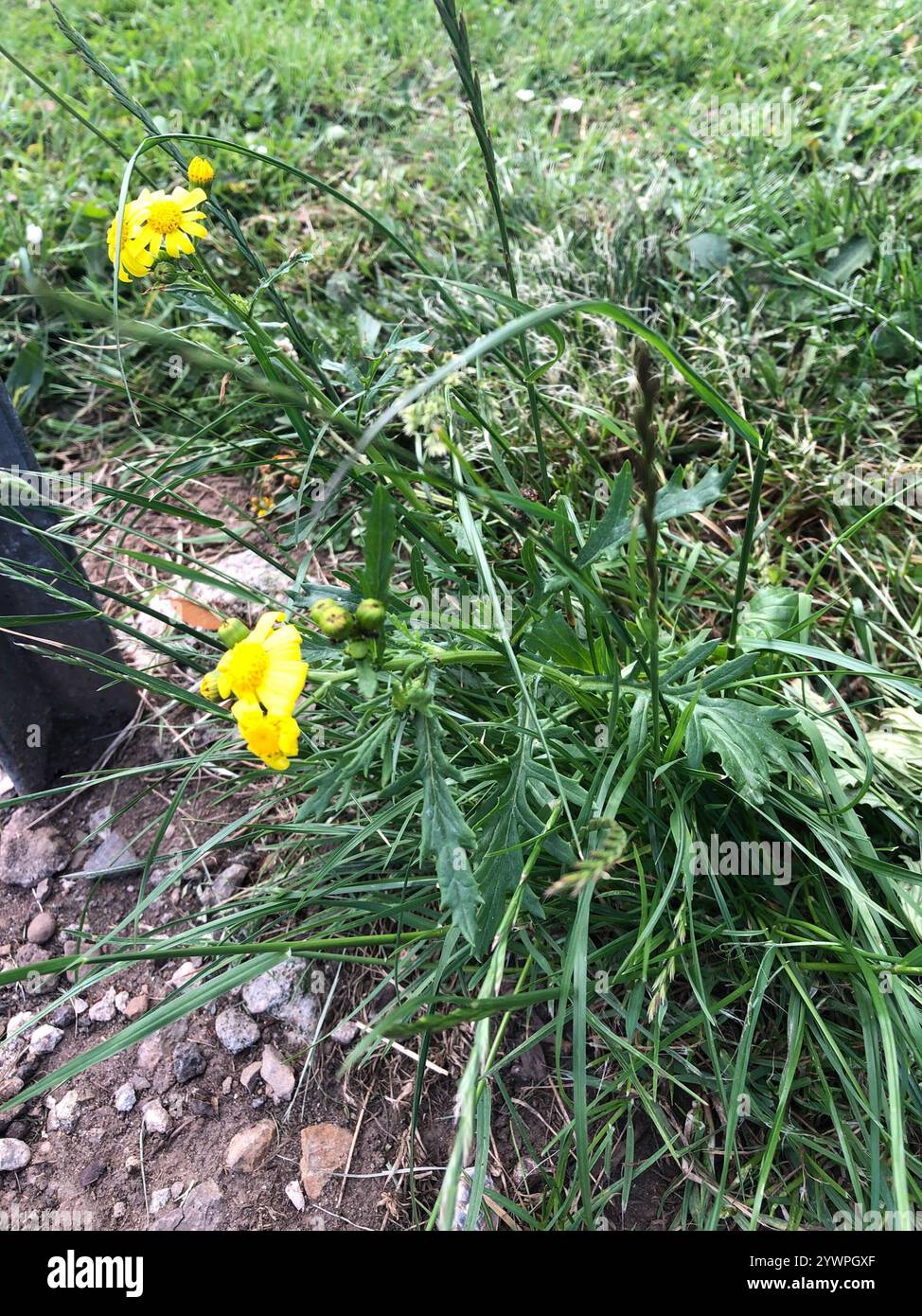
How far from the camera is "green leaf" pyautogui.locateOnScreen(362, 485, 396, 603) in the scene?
2.93 feet

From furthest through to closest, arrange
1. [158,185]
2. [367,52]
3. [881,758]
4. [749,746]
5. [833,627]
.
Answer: [367,52], [158,185], [833,627], [881,758], [749,746]

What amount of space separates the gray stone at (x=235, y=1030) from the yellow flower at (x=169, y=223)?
1.16 m

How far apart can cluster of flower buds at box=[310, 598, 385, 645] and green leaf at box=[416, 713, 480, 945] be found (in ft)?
0.45

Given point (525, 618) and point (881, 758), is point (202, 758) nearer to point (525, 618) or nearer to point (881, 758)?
point (525, 618)

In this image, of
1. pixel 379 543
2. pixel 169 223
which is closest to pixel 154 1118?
pixel 379 543

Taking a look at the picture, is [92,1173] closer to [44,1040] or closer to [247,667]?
A: [44,1040]

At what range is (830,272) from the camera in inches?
81.1

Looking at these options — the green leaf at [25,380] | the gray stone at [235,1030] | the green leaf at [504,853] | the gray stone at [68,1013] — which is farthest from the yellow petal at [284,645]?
the green leaf at [25,380]

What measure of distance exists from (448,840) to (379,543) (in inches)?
12.7

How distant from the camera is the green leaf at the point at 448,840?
927mm

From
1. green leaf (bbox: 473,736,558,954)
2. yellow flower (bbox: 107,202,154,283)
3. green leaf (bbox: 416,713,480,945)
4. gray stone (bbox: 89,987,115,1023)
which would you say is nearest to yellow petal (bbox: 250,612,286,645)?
green leaf (bbox: 416,713,480,945)
